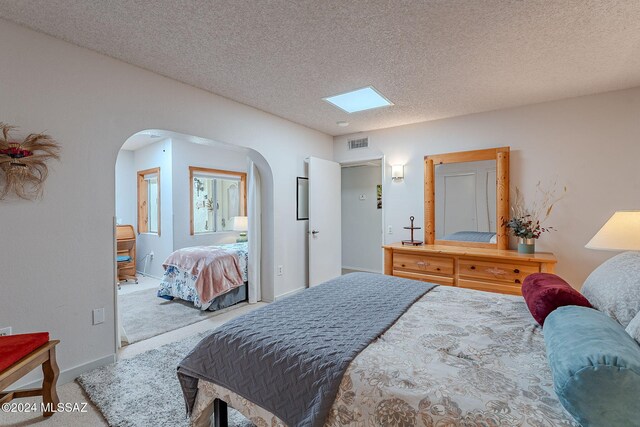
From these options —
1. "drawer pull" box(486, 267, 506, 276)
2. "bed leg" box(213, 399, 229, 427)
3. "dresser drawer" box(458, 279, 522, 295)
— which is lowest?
"bed leg" box(213, 399, 229, 427)

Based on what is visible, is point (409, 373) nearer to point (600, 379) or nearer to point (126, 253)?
point (600, 379)

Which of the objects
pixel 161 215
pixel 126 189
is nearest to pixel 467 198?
pixel 161 215

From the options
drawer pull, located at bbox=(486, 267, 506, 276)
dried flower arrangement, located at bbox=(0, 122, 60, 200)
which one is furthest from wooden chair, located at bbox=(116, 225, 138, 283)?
drawer pull, located at bbox=(486, 267, 506, 276)

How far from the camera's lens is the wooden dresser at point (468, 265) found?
10.00 ft

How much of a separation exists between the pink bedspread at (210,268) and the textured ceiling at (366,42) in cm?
203

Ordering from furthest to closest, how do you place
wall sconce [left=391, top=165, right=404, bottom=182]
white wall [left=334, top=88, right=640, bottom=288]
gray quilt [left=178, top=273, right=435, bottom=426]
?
wall sconce [left=391, top=165, right=404, bottom=182], white wall [left=334, top=88, right=640, bottom=288], gray quilt [left=178, top=273, right=435, bottom=426]

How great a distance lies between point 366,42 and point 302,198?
8.46ft

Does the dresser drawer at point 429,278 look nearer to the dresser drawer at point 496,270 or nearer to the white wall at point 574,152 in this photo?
the dresser drawer at point 496,270

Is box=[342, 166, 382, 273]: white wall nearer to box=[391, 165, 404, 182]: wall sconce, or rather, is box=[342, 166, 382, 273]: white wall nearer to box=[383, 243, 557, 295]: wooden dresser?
box=[391, 165, 404, 182]: wall sconce

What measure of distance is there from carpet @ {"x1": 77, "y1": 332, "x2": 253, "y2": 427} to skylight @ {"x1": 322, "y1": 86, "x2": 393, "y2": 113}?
2.91m

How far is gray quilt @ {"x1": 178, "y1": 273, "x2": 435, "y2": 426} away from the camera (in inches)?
47.2

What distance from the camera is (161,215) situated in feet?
18.4

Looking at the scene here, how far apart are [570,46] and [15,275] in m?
4.21

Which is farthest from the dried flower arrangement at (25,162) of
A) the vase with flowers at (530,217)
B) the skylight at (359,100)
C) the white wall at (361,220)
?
the white wall at (361,220)
